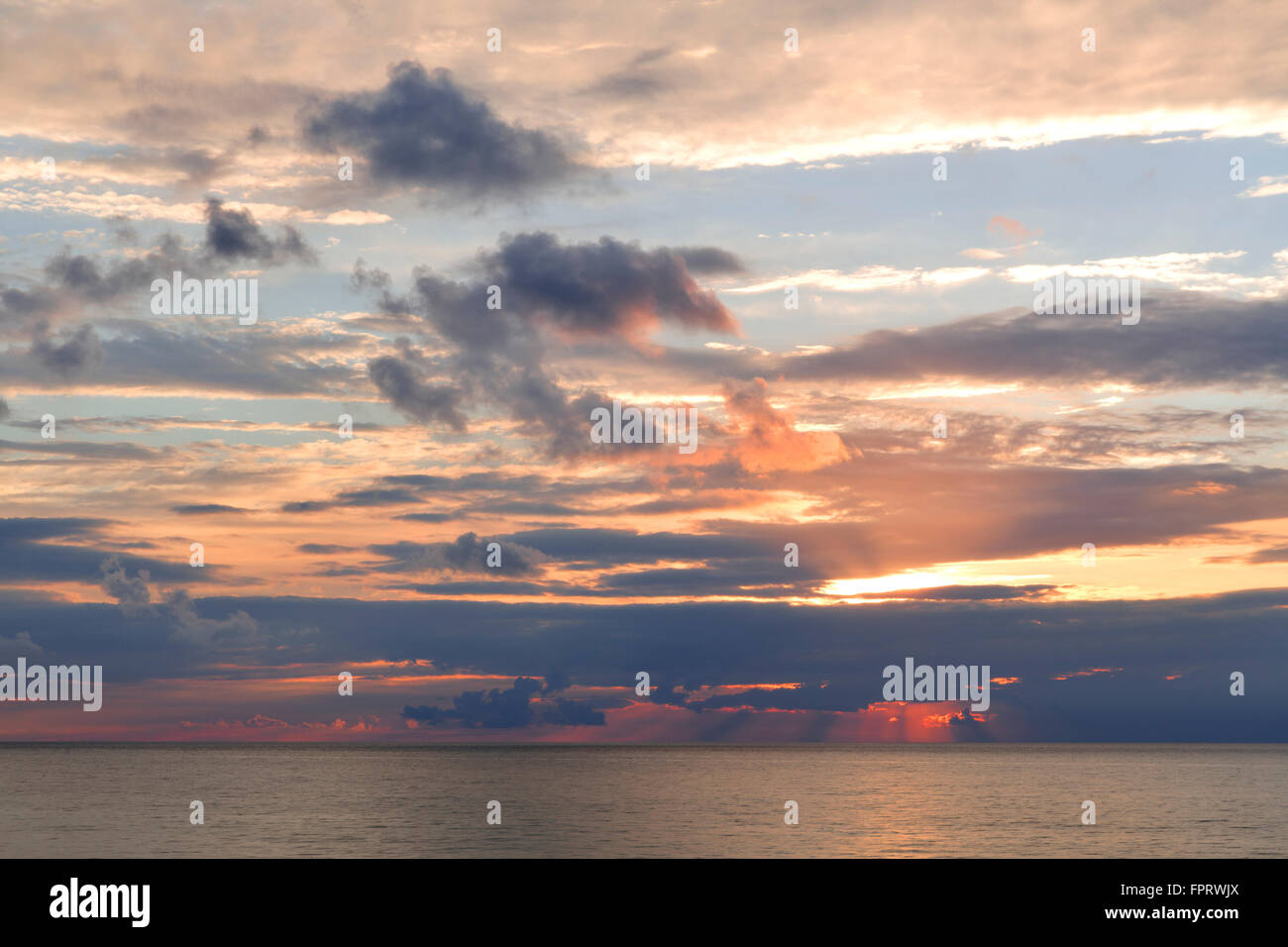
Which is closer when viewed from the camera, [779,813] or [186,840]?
[186,840]

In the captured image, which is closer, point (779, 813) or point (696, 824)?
point (696, 824)

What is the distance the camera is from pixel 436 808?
129 meters

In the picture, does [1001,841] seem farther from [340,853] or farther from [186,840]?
[186,840]
